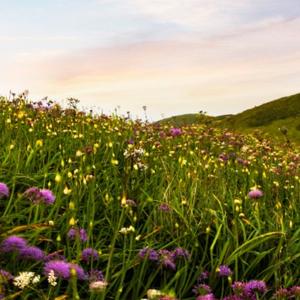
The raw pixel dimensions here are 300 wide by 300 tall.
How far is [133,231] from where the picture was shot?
490cm

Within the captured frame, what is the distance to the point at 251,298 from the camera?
181 inches

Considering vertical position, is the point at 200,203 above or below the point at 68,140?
below

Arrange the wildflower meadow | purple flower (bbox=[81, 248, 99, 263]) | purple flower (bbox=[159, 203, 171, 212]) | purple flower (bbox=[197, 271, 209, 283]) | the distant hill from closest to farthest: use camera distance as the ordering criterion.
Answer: the wildflower meadow
purple flower (bbox=[81, 248, 99, 263])
purple flower (bbox=[197, 271, 209, 283])
purple flower (bbox=[159, 203, 171, 212])
the distant hill

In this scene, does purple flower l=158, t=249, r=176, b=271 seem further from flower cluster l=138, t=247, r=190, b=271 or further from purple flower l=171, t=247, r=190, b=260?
purple flower l=171, t=247, r=190, b=260

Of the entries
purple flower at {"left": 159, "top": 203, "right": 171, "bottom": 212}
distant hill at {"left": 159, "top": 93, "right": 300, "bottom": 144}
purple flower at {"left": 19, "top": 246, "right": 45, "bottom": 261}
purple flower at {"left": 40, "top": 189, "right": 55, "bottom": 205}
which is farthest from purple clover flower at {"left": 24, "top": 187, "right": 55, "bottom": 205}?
distant hill at {"left": 159, "top": 93, "right": 300, "bottom": 144}

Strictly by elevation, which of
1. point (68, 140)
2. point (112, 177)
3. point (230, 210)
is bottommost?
point (230, 210)

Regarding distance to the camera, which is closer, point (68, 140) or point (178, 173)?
point (178, 173)

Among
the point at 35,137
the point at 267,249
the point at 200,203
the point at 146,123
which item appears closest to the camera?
the point at 267,249

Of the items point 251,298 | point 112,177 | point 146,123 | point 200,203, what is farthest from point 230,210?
point 146,123

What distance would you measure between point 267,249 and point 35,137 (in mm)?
4343

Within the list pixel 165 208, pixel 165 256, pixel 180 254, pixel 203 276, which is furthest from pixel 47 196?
pixel 203 276

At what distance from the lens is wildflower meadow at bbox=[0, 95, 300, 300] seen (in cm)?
451

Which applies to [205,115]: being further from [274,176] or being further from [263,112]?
[263,112]

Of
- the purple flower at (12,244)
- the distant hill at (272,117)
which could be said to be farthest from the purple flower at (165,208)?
the distant hill at (272,117)
